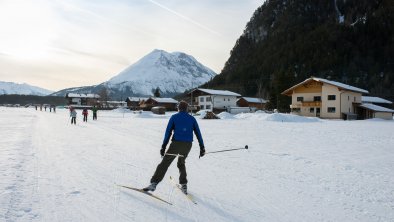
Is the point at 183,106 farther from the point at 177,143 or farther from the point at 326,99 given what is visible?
the point at 326,99

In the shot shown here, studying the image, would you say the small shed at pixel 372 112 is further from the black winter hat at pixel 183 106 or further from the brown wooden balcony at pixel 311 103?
the black winter hat at pixel 183 106

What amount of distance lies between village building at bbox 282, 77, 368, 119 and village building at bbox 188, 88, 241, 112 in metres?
22.3

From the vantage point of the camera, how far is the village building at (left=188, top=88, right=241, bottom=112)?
72.9m

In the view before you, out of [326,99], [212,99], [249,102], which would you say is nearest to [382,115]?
[326,99]

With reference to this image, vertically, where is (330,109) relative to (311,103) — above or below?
below

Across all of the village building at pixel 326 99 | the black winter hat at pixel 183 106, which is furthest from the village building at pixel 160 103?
the black winter hat at pixel 183 106

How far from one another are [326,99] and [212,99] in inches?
1160

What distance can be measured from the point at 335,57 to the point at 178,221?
375 ft

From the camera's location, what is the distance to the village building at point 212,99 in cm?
7294

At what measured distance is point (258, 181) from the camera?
6957 millimetres

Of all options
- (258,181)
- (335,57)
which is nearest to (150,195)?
(258,181)

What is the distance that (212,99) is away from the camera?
73000mm

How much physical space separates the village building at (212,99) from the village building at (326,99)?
22.3m

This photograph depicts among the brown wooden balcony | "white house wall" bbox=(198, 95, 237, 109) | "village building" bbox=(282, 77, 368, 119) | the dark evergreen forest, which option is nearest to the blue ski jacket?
"village building" bbox=(282, 77, 368, 119)
